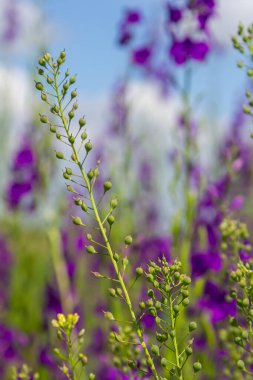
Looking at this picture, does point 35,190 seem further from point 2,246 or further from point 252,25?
point 2,246

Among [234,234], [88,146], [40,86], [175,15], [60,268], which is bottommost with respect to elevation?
[60,268]

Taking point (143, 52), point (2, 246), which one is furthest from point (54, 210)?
point (2, 246)

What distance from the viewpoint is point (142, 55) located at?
404 centimetres

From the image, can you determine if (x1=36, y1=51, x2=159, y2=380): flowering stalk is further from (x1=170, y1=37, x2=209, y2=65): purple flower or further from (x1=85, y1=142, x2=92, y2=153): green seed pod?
(x1=170, y1=37, x2=209, y2=65): purple flower

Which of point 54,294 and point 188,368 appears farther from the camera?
point 54,294

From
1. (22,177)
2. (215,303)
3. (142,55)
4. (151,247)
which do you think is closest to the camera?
(215,303)

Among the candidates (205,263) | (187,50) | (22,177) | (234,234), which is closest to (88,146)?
(234,234)

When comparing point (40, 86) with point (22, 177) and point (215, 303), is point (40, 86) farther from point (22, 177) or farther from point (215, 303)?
point (22, 177)

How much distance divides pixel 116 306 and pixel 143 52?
4.81 feet

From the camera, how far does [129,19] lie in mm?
4047

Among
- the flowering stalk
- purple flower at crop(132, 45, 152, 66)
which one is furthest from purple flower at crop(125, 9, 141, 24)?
the flowering stalk

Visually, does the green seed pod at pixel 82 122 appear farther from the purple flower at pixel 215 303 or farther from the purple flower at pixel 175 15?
the purple flower at pixel 175 15

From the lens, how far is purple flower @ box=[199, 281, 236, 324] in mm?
2596

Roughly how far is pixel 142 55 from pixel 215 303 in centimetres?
183
